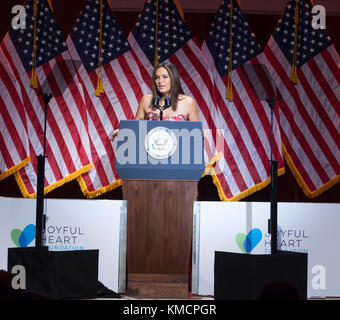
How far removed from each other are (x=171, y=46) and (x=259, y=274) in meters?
2.92

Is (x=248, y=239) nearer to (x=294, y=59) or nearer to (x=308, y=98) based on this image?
(x=308, y=98)

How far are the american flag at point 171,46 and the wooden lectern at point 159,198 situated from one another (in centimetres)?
164

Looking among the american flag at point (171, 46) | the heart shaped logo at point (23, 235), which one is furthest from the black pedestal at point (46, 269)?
the american flag at point (171, 46)

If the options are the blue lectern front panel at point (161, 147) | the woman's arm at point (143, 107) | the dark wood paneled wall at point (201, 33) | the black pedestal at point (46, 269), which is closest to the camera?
the black pedestal at point (46, 269)

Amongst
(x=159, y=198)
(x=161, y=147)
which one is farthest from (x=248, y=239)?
(x=161, y=147)

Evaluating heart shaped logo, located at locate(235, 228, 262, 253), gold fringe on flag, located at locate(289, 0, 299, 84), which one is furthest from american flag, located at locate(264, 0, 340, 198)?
heart shaped logo, located at locate(235, 228, 262, 253)

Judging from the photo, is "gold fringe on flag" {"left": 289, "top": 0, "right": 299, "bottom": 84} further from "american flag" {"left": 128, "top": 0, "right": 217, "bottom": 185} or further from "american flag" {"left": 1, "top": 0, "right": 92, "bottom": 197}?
"american flag" {"left": 1, "top": 0, "right": 92, "bottom": 197}

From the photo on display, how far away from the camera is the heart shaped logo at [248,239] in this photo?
3.36 meters

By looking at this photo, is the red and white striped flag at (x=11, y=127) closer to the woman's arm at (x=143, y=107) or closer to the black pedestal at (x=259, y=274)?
the woman's arm at (x=143, y=107)

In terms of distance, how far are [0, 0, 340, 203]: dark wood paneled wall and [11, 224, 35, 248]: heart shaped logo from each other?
162cm

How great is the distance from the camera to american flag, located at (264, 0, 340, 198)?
4633 millimetres

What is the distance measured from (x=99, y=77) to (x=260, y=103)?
1.69m
